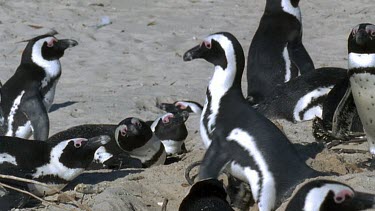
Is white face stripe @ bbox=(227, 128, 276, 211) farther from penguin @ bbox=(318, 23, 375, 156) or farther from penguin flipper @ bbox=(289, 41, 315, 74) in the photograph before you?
penguin flipper @ bbox=(289, 41, 315, 74)

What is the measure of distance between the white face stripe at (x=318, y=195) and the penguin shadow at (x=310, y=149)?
1729 millimetres

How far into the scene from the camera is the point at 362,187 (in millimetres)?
4520

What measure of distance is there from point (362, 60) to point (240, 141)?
1.00 metres

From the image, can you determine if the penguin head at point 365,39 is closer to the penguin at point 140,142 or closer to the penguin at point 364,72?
the penguin at point 364,72

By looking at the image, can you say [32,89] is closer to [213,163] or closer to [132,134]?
[132,134]

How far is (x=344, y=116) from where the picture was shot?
5.99 meters

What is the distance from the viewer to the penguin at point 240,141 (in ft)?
15.1

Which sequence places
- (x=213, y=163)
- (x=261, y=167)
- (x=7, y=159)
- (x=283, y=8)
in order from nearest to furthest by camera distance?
(x=261, y=167)
(x=213, y=163)
(x=7, y=159)
(x=283, y=8)

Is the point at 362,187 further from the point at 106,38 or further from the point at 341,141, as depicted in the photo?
the point at 106,38

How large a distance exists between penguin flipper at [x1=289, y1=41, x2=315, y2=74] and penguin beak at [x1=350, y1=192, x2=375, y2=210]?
3.92 meters

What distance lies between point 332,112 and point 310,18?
16.6 feet

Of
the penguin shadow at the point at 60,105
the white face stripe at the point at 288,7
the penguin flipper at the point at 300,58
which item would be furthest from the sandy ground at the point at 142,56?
the white face stripe at the point at 288,7

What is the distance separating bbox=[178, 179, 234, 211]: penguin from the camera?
13.3ft

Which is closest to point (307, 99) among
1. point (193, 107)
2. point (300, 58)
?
point (193, 107)
